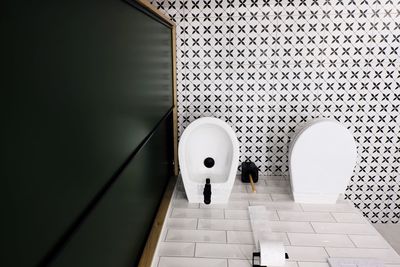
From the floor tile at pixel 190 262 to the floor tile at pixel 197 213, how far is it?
35cm

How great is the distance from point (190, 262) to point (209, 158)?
0.68 metres

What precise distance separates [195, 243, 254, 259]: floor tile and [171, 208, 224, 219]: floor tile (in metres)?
0.25

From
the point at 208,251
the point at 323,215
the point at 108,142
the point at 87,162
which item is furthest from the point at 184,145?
the point at 87,162

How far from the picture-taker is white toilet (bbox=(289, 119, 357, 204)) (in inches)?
68.2

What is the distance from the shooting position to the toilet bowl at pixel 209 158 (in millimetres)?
1766

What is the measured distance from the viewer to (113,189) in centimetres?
87

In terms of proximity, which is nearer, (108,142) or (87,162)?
(87,162)

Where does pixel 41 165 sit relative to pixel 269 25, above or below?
below

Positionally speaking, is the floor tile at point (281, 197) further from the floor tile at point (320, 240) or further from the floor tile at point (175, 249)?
the floor tile at point (175, 249)

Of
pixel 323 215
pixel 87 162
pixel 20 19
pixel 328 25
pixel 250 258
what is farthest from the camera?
pixel 328 25

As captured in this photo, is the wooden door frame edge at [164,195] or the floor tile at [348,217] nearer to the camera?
the wooden door frame edge at [164,195]

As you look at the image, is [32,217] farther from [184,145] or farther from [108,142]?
[184,145]

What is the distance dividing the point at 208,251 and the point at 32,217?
1046 mm

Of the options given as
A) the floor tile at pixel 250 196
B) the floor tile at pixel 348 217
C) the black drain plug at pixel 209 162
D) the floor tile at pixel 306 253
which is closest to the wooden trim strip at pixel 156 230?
the black drain plug at pixel 209 162
